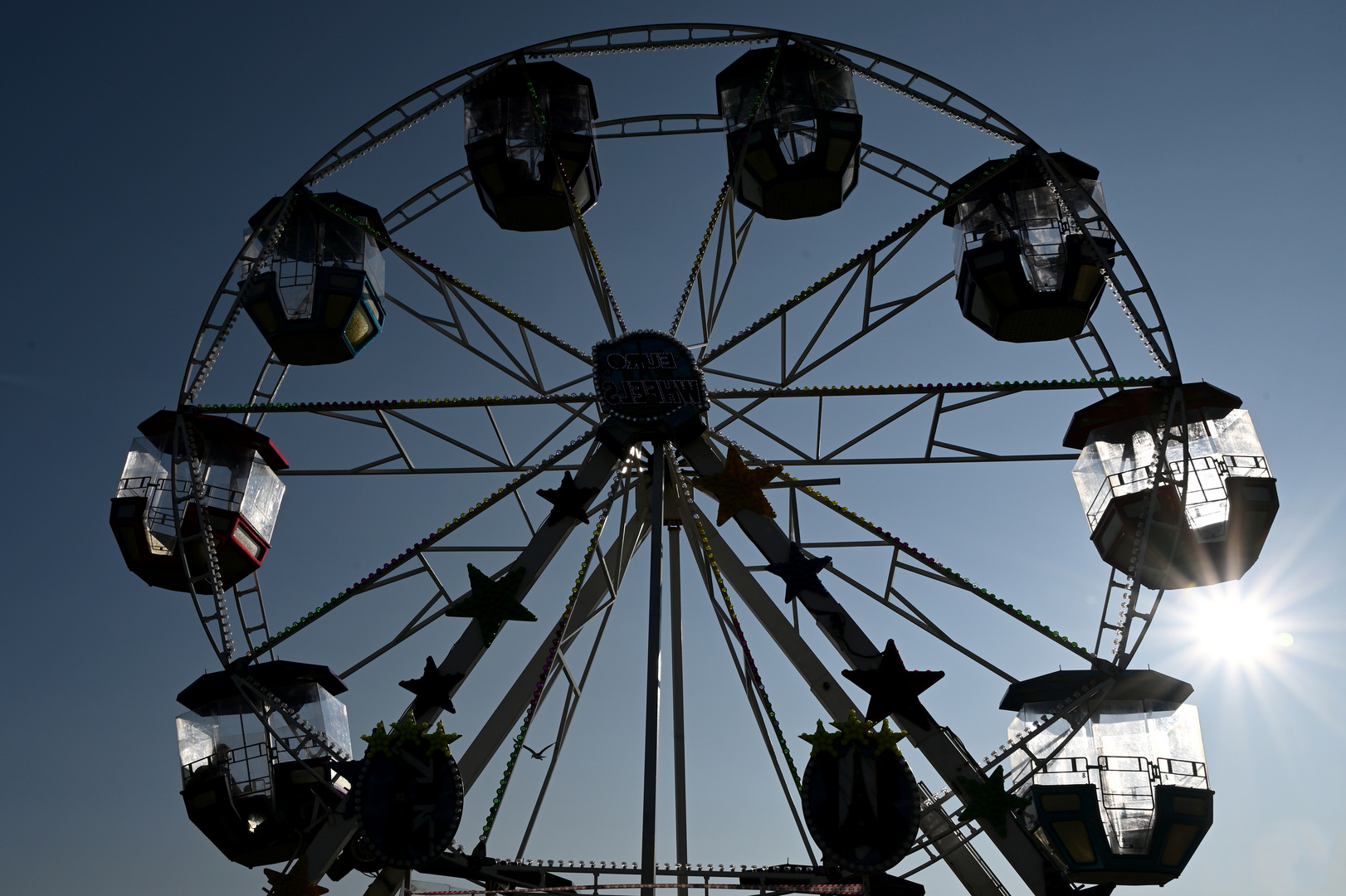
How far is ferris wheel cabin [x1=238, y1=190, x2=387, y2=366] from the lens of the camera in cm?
1320

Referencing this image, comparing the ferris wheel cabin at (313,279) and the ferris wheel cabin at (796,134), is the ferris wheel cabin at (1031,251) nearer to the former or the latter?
the ferris wheel cabin at (796,134)

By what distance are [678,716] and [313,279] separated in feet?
21.6

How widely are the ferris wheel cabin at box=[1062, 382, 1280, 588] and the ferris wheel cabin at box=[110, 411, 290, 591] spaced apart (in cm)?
943

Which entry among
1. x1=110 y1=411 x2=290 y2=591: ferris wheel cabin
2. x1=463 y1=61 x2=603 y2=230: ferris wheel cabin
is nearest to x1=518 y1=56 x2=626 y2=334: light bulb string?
x1=463 y1=61 x2=603 y2=230: ferris wheel cabin

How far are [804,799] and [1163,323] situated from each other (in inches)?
241

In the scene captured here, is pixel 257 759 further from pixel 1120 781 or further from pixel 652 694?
pixel 1120 781

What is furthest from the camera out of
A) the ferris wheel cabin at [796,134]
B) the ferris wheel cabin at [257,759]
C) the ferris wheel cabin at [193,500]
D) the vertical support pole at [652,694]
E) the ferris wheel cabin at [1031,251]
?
the ferris wheel cabin at [796,134]

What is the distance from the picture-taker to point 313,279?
13383mm

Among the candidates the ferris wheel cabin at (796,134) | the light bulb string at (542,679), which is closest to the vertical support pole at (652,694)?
the light bulb string at (542,679)

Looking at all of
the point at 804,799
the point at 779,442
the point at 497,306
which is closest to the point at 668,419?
the point at 779,442

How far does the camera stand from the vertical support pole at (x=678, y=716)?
1136 centimetres

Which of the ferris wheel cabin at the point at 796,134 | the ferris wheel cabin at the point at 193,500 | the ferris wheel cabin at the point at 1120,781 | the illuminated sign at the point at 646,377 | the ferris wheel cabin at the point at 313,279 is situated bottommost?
the ferris wheel cabin at the point at 1120,781

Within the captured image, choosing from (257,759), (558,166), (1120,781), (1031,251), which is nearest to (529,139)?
(558,166)

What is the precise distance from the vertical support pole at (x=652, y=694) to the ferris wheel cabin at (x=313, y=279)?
4.74 m
